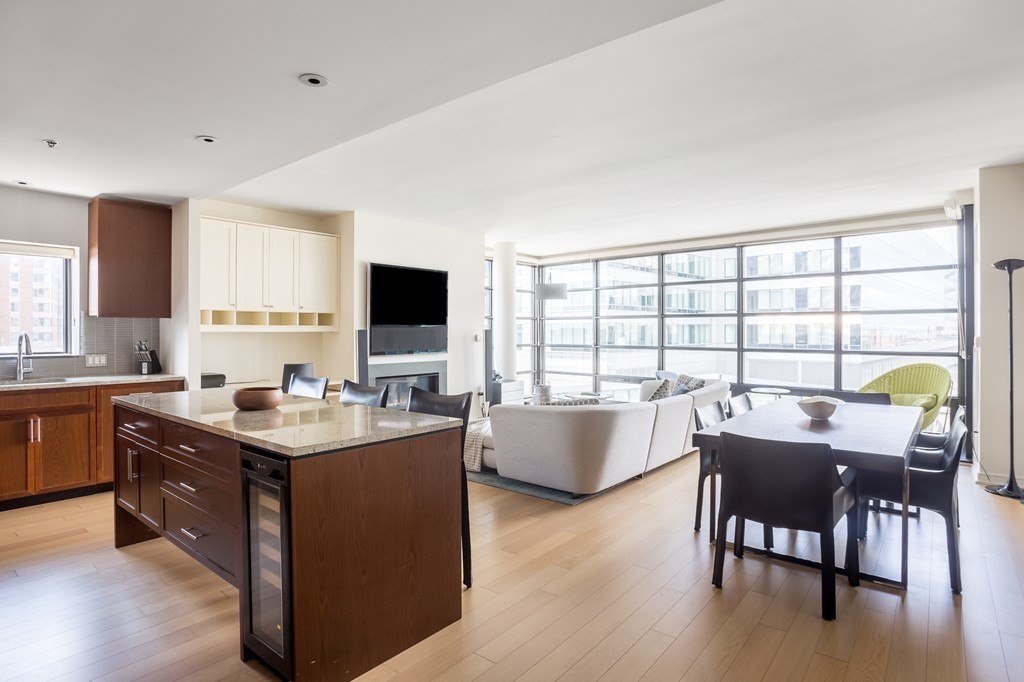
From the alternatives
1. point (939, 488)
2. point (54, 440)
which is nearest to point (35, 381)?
point (54, 440)

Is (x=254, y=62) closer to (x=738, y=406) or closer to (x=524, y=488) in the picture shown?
(x=524, y=488)

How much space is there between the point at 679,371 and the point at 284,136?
21.3 feet

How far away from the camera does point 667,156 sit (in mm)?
4305

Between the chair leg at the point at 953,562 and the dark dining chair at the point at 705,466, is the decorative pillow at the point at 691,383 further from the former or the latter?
the chair leg at the point at 953,562

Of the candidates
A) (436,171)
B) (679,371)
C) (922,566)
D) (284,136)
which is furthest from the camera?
(679,371)

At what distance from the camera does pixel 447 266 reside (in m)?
7.25

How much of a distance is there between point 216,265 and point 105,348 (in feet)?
3.84

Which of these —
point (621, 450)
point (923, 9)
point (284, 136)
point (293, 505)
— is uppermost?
point (923, 9)

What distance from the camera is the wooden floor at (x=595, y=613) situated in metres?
2.06

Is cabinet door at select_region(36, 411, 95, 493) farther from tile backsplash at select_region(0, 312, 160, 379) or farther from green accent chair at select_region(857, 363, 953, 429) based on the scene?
green accent chair at select_region(857, 363, 953, 429)

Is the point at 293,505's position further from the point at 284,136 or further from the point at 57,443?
the point at 57,443

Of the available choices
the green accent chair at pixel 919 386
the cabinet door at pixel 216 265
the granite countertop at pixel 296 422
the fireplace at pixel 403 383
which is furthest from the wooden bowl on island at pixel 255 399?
the green accent chair at pixel 919 386

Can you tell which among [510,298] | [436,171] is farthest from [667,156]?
[510,298]

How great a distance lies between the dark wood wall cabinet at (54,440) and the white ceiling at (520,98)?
1.64m
